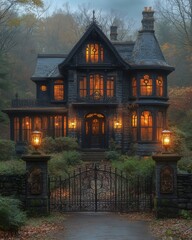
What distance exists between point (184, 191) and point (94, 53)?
2073 centimetres

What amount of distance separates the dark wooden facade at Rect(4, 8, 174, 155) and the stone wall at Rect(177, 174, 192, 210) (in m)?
18.5

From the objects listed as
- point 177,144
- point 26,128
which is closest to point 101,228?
point 177,144

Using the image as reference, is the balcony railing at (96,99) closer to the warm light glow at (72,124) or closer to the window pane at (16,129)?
the warm light glow at (72,124)

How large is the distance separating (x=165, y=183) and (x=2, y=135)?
36128 millimetres

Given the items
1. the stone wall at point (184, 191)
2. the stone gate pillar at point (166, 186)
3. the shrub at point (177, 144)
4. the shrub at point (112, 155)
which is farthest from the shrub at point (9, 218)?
the shrub at point (112, 155)

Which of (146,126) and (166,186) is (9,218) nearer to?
(166,186)

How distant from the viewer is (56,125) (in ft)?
116

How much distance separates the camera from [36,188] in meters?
14.8

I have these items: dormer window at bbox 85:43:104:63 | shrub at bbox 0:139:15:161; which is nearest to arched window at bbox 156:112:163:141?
dormer window at bbox 85:43:104:63

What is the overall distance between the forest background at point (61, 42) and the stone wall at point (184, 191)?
18.8 meters

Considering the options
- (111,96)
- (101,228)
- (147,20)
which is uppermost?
(147,20)

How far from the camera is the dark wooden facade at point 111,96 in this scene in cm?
3328

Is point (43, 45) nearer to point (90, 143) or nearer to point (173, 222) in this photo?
point (90, 143)

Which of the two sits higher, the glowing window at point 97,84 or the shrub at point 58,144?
the glowing window at point 97,84
